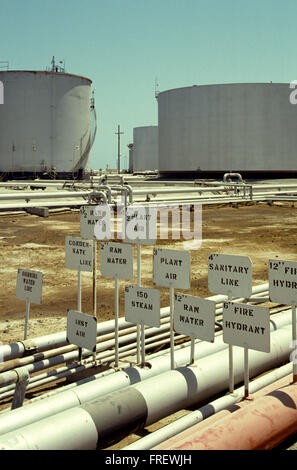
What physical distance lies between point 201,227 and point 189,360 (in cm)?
1067

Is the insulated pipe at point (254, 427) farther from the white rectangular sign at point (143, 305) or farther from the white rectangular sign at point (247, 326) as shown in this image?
the white rectangular sign at point (143, 305)

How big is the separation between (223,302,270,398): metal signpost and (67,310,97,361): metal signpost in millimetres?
931

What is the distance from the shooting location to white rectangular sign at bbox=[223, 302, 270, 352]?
3.25m

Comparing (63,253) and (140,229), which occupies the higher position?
(140,229)

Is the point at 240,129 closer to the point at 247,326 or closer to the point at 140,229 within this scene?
the point at 140,229

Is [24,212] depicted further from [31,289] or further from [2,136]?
[2,136]

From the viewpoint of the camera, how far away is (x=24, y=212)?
17281 mm

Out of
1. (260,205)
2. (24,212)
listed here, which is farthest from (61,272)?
(260,205)

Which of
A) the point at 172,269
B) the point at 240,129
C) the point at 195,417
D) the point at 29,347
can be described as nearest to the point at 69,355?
the point at 29,347

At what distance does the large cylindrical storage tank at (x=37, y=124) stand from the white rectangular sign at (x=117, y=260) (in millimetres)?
28078

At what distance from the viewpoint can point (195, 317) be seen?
11.7 ft

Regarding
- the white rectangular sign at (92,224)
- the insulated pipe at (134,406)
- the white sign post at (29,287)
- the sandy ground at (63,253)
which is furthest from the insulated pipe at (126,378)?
the sandy ground at (63,253)

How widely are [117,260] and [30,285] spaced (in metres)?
0.70
